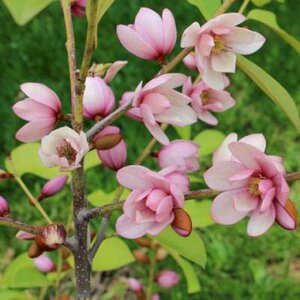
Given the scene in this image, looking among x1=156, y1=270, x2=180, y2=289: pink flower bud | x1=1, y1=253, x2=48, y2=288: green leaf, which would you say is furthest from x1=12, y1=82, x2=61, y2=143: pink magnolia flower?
x1=156, y1=270, x2=180, y2=289: pink flower bud

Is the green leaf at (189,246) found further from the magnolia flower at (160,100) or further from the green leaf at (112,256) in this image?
the green leaf at (112,256)

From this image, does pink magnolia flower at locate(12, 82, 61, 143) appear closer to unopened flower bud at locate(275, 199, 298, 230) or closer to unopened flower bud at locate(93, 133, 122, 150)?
unopened flower bud at locate(93, 133, 122, 150)

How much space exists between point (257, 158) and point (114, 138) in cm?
18

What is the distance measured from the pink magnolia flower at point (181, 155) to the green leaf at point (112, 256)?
36 cm

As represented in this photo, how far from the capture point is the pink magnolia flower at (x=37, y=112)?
0.95 meters

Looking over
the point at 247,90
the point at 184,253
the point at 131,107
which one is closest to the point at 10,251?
the point at 247,90

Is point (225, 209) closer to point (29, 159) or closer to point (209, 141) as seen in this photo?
point (29, 159)

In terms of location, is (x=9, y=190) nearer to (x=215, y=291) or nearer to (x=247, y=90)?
(x=215, y=291)

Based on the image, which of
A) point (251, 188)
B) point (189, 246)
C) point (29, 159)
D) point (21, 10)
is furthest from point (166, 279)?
point (21, 10)

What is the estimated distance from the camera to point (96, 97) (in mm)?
1017

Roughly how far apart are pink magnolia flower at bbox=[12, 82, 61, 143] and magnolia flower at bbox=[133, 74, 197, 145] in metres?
0.11

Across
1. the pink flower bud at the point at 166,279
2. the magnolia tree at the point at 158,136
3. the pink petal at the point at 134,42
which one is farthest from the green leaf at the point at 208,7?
the pink flower bud at the point at 166,279

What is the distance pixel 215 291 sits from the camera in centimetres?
244

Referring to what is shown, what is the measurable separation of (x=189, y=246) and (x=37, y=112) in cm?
30
